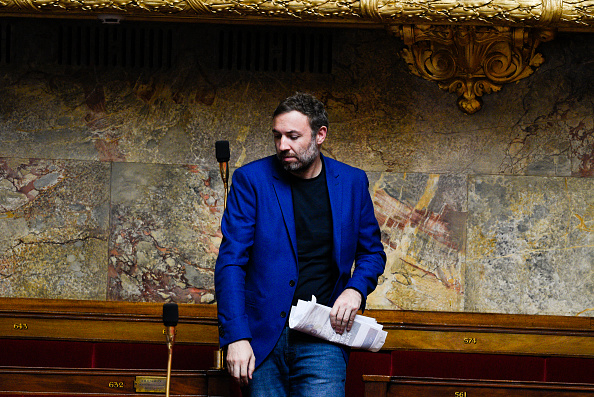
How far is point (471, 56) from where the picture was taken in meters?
4.15

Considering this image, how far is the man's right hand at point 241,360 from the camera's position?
2.33 meters

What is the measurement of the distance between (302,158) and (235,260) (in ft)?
1.36

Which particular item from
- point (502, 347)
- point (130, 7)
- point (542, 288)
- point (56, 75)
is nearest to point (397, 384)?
point (502, 347)

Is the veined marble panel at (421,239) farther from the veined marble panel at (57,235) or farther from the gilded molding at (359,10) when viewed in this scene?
the veined marble panel at (57,235)

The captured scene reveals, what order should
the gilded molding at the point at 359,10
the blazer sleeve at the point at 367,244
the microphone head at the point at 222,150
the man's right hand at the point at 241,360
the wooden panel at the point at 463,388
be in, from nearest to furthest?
1. the man's right hand at the point at 241,360
2. the blazer sleeve at the point at 367,244
3. the wooden panel at the point at 463,388
4. the microphone head at the point at 222,150
5. the gilded molding at the point at 359,10

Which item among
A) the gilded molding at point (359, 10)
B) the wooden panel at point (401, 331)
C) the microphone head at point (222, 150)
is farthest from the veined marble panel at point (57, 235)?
the microphone head at point (222, 150)

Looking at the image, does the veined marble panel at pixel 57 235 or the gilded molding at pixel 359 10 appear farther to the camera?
the veined marble panel at pixel 57 235

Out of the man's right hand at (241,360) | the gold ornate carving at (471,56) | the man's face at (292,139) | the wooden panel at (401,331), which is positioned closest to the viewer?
the man's right hand at (241,360)

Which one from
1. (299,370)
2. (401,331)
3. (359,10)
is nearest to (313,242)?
(299,370)

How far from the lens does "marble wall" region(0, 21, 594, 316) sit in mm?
4375

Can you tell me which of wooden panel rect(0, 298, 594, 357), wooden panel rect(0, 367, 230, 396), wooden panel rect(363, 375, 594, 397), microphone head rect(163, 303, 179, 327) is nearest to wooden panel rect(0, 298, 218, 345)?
wooden panel rect(0, 298, 594, 357)

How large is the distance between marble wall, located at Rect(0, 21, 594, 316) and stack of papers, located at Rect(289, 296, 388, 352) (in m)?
1.84

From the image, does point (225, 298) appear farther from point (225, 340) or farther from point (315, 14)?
point (315, 14)

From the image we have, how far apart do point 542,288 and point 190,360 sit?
6.67 ft
